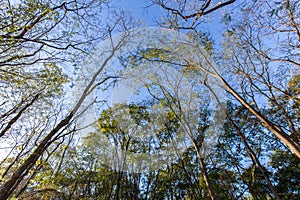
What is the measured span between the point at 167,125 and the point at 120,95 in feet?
8.52

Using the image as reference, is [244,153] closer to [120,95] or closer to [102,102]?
[120,95]

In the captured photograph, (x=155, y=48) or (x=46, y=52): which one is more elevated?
(x=155, y=48)

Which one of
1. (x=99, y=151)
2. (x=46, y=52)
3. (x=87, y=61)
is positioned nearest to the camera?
(x=46, y=52)

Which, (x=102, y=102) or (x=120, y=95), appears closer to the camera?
(x=102, y=102)

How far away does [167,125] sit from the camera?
268 inches

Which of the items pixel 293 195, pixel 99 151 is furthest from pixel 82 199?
pixel 293 195

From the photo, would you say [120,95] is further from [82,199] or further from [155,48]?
[82,199]

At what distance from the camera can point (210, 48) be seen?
556 cm

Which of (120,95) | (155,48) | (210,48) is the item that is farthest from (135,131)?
(210,48)

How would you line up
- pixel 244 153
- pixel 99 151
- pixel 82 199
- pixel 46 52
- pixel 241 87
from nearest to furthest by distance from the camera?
pixel 46 52, pixel 82 199, pixel 241 87, pixel 99 151, pixel 244 153

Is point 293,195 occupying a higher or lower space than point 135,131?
lower

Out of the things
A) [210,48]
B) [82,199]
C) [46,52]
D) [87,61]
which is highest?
[210,48]

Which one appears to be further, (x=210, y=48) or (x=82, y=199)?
(x=210, y=48)

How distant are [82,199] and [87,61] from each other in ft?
12.4
